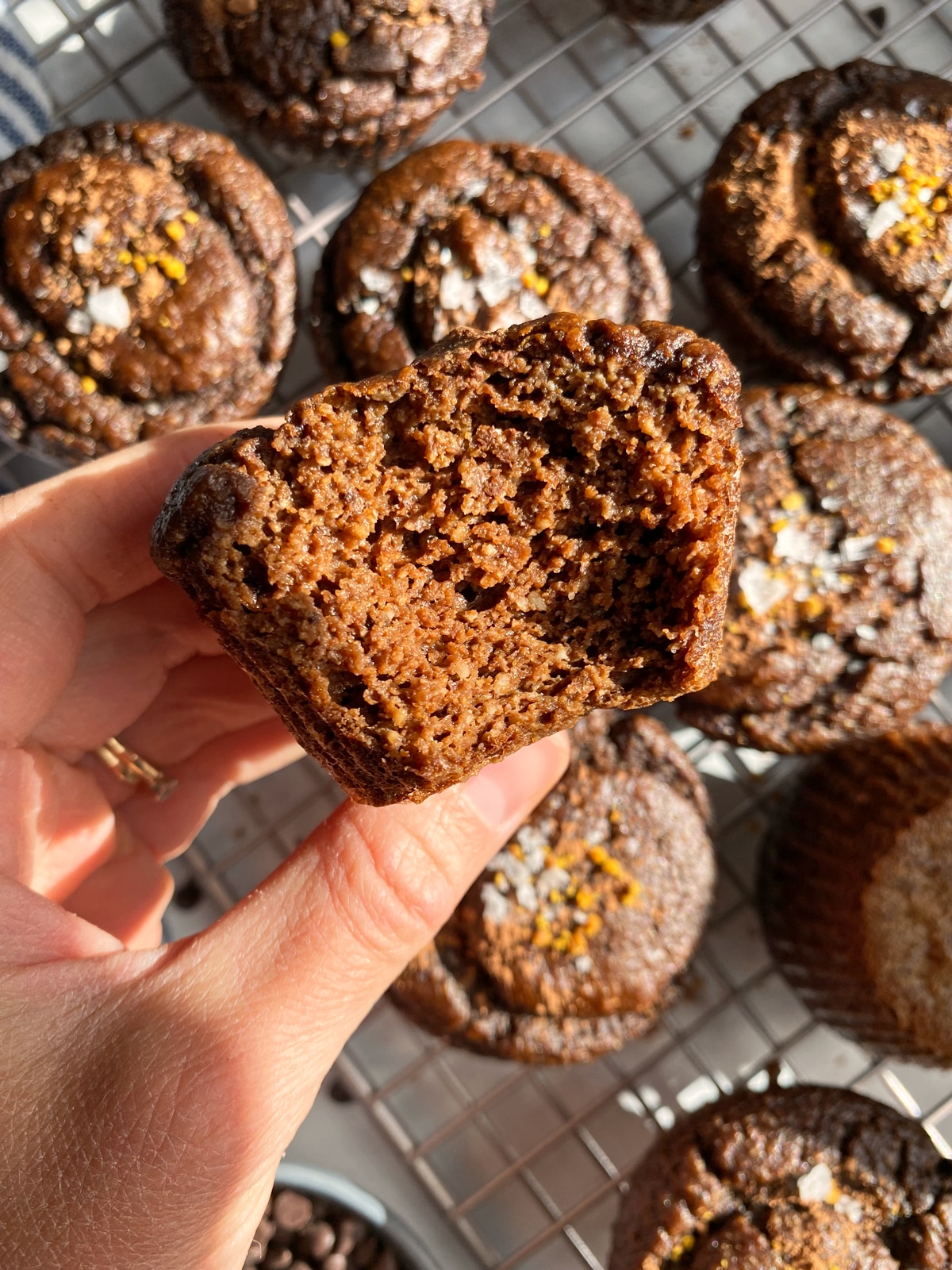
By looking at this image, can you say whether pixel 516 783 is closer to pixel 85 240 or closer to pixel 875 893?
pixel 875 893

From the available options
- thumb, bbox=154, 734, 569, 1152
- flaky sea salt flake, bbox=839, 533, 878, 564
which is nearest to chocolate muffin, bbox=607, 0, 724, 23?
flaky sea salt flake, bbox=839, 533, 878, 564

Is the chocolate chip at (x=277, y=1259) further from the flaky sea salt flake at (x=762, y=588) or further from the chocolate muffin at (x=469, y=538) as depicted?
the flaky sea salt flake at (x=762, y=588)

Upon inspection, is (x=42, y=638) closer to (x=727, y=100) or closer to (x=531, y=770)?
(x=531, y=770)

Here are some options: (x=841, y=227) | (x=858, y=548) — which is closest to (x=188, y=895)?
(x=858, y=548)

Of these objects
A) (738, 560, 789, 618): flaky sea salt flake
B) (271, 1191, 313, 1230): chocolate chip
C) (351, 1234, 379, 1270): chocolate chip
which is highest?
(738, 560, 789, 618): flaky sea salt flake

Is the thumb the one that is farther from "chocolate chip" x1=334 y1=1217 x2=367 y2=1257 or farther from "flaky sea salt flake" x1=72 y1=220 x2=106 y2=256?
"flaky sea salt flake" x1=72 y1=220 x2=106 y2=256

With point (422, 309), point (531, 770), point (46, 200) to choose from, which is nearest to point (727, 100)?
point (422, 309)
